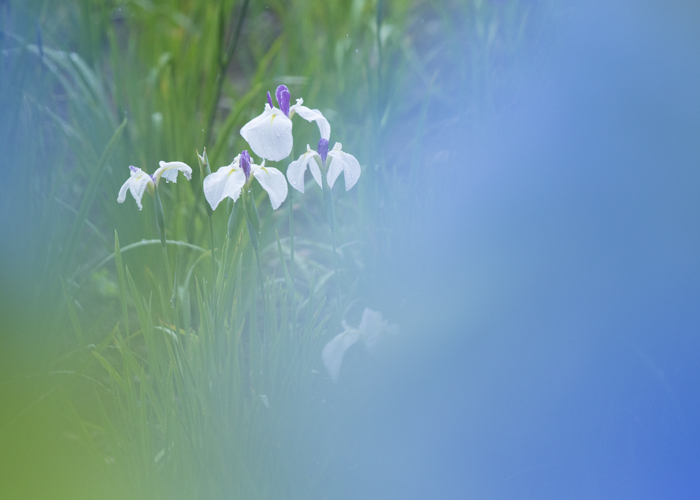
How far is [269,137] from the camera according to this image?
549mm

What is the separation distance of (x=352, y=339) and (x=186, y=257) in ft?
1.72

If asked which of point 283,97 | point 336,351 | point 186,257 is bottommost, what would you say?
point 336,351

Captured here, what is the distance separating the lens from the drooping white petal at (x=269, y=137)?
0.55m

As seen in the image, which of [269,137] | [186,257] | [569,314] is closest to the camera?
[269,137]

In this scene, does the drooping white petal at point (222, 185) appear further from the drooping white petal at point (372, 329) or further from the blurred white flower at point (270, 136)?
the drooping white petal at point (372, 329)

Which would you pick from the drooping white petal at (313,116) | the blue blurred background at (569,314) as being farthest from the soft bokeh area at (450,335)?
the drooping white petal at (313,116)

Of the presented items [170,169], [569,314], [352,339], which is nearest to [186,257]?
[170,169]

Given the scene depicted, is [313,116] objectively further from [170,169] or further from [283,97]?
→ [170,169]

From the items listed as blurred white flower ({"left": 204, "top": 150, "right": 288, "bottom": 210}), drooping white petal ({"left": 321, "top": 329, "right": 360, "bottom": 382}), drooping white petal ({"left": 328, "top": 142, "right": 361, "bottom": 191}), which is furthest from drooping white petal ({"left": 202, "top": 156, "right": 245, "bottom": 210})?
drooping white petal ({"left": 321, "top": 329, "right": 360, "bottom": 382})

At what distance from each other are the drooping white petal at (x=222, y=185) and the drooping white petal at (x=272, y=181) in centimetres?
2

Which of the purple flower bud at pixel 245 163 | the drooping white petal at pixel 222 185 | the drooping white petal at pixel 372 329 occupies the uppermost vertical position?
the purple flower bud at pixel 245 163

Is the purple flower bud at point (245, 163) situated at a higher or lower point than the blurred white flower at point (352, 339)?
higher

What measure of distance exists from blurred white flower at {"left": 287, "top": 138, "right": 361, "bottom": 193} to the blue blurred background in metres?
0.19

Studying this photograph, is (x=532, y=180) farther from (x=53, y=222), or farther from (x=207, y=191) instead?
(x=53, y=222)
